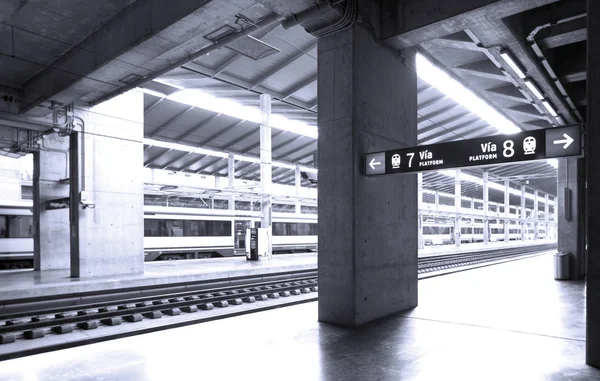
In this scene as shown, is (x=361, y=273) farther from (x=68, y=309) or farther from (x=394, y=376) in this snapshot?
(x=68, y=309)

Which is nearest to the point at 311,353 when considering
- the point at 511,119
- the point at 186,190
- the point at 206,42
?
the point at 206,42

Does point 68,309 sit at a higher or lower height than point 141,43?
lower

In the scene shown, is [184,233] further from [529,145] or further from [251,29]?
[529,145]

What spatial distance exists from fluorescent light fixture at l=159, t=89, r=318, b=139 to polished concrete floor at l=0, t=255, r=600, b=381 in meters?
12.4

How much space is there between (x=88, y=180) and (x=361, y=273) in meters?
9.39

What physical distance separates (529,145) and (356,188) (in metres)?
2.32

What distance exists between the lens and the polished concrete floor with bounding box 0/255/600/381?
4.40m

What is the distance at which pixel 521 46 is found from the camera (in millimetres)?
7762

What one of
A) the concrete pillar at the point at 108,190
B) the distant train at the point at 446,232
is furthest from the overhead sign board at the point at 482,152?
the distant train at the point at 446,232

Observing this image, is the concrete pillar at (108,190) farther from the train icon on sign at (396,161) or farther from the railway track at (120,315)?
the train icon on sign at (396,161)

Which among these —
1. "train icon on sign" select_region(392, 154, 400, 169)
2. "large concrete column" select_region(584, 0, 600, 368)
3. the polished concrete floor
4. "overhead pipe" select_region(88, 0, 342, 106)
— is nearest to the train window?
"overhead pipe" select_region(88, 0, 342, 106)

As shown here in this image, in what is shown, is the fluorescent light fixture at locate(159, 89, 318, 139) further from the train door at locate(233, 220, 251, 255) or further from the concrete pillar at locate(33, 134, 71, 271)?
the train door at locate(233, 220, 251, 255)

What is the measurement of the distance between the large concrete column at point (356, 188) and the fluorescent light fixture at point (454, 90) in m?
3.05

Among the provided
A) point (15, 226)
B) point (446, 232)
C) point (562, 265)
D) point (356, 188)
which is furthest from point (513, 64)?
point (446, 232)
